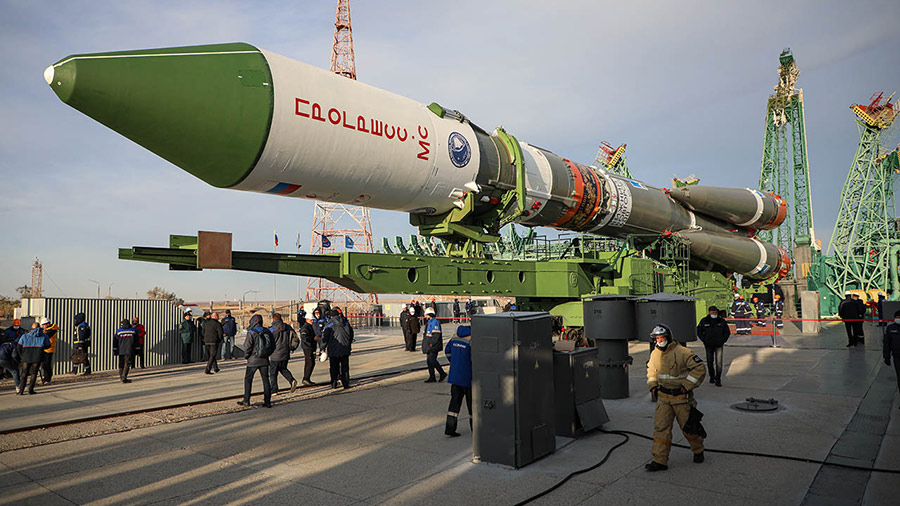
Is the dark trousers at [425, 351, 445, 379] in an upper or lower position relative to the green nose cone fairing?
lower

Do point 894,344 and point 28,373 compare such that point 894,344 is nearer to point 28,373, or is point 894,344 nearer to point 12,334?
point 28,373

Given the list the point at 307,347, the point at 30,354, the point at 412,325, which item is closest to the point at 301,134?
the point at 307,347

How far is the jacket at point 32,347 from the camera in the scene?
9.69m

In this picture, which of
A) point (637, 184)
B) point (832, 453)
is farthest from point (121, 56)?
point (637, 184)

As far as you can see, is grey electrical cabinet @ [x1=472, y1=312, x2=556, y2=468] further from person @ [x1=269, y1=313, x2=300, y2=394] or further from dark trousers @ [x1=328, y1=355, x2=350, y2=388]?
dark trousers @ [x1=328, y1=355, x2=350, y2=388]

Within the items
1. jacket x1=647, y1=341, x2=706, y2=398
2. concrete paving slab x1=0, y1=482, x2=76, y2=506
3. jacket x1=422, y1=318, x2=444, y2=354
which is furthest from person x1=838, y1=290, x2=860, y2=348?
concrete paving slab x1=0, y1=482, x2=76, y2=506

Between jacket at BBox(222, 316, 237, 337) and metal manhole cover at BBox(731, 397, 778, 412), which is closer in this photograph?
metal manhole cover at BBox(731, 397, 778, 412)

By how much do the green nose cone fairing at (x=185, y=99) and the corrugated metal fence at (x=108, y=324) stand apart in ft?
28.3

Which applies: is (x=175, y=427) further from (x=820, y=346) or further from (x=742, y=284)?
(x=742, y=284)

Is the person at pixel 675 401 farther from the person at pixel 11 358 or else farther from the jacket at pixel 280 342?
the person at pixel 11 358

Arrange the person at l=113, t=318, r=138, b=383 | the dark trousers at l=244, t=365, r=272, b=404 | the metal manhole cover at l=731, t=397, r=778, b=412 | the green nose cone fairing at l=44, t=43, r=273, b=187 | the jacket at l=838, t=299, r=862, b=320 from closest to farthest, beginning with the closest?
the green nose cone fairing at l=44, t=43, r=273, b=187
the metal manhole cover at l=731, t=397, r=778, b=412
the dark trousers at l=244, t=365, r=272, b=404
the person at l=113, t=318, r=138, b=383
the jacket at l=838, t=299, r=862, b=320

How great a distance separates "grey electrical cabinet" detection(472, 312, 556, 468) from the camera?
500cm

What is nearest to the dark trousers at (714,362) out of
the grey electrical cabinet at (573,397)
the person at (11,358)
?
the grey electrical cabinet at (573,397)

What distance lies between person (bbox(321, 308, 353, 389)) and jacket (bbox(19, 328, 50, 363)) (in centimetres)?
509
